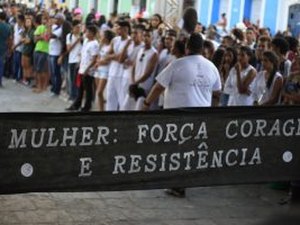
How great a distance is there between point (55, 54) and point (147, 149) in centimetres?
894

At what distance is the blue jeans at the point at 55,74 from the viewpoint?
1415 centimetres

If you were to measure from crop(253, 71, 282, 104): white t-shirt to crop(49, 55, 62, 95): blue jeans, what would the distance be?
6.57 m

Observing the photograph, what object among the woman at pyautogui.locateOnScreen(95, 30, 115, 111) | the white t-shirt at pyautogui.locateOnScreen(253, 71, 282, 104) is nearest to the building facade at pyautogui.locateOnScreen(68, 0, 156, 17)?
the woman at pyautogui.locateOnScreen(95, 30, 115, 111)

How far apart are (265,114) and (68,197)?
2.22 m

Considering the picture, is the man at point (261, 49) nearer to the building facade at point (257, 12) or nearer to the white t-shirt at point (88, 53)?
the white t-shirt at point (88, 53)

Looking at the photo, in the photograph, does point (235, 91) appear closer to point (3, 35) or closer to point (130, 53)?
point (130, 53)

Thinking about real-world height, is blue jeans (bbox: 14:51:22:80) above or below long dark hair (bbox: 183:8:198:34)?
below

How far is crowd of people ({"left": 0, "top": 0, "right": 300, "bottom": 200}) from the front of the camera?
6977 mm

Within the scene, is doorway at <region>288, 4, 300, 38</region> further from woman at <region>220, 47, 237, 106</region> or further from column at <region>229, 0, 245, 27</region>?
woman at <region>220, 47, 237, 106</region>

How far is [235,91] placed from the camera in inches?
347

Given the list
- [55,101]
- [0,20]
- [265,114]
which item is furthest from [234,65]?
[0,20]

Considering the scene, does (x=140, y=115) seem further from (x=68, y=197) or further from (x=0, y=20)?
(x=0, y=20)

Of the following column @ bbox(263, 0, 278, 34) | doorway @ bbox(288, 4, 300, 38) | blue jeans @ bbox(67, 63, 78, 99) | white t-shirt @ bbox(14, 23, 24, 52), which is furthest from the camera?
column @ bbox(263, 0, 278, 34)

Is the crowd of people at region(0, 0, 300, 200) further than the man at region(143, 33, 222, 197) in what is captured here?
Yes
